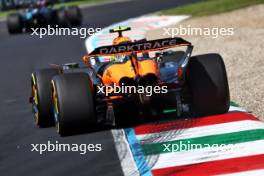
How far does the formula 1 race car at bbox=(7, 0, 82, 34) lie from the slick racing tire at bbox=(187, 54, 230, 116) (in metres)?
19.1

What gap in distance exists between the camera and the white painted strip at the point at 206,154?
7.35 meters

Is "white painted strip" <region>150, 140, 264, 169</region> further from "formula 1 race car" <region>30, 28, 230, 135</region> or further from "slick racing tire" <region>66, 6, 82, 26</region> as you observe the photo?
"slick racing tire" <region>66, 6, 82, 26</region>

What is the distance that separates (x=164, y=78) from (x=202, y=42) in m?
9.61

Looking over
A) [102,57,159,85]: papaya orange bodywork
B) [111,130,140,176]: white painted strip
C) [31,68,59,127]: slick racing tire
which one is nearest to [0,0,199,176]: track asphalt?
[111,130,140,176]: white painted strip

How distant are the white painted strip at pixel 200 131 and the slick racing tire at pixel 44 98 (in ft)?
5.42

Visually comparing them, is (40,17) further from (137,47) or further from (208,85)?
(208,85)

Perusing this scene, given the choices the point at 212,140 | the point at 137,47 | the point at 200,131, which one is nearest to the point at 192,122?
the point at 200,131

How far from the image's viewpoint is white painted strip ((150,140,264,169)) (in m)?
7.35

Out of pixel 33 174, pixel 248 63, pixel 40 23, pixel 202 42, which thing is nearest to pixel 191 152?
pixel 33 174

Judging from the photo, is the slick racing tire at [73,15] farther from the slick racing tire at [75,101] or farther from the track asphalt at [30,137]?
the slick racing tire at [75,101]

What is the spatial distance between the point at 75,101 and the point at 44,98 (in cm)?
113

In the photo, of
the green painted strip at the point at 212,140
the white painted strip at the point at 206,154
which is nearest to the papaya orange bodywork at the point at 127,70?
the green painted strip at the point at 212,140

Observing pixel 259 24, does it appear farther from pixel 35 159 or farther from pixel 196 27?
pixel 35 159

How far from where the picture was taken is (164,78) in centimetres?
958
